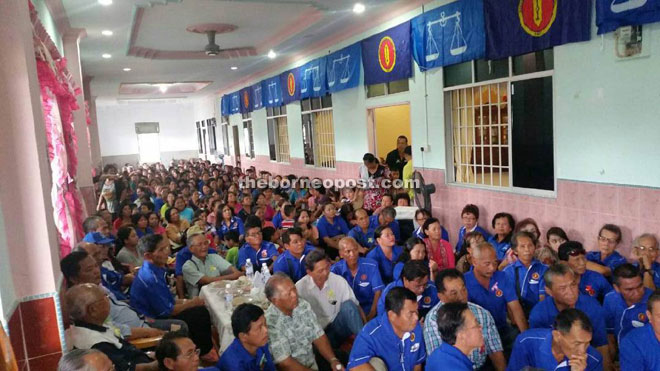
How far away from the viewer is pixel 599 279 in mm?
3912

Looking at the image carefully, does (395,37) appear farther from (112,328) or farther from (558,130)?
(112,328)

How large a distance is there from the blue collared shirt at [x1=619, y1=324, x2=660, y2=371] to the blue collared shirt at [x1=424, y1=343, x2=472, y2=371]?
0.96 m

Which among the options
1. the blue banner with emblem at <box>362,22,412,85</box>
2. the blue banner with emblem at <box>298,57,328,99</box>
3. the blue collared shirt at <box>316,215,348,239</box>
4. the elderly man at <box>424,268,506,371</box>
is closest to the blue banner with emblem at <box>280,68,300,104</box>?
the blue banner with emblem at <box>298,57,328,99</box>

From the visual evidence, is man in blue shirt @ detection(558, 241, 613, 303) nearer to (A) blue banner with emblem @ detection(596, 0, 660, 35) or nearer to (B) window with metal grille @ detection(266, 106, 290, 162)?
(A) blue banner with emblem @ detection(596, 0, 660, 35)

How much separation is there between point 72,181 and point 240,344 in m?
3.91

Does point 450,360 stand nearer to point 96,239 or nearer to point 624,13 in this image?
point 624,13

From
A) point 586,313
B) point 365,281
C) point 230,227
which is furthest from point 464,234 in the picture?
point 230,227

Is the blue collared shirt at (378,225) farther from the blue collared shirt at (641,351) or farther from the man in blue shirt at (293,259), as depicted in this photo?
the blue collared shirt at (641,351)

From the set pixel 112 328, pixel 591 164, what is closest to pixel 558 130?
pixel 591 164

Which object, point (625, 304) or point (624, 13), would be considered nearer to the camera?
point (625, 304)

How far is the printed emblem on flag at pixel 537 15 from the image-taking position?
4.89 m

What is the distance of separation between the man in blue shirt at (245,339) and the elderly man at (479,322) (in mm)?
1058

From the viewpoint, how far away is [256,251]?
16.9 feet

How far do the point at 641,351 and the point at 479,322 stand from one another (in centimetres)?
88
